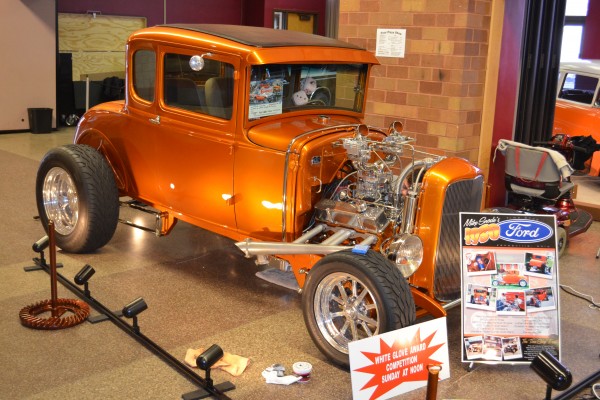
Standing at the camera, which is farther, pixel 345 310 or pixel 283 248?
pixel 283 248

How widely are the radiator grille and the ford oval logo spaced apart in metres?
0.36

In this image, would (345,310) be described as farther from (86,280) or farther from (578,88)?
(578,88)

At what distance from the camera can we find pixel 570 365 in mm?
4098

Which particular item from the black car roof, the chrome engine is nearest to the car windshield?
the black car roof

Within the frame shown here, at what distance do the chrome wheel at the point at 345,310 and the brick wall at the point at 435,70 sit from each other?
2777 mm

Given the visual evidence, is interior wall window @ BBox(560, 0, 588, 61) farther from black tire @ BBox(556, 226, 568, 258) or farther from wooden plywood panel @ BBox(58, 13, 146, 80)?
black tire @ BBox(556, 226, 568, 258)

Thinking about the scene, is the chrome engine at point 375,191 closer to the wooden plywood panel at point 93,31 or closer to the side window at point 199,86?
the side window at point 199,86

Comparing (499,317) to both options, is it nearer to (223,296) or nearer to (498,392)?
(498,392)

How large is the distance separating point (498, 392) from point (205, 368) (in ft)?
5.15

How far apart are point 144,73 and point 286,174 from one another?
1.60 meters

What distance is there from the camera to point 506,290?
3869 mm

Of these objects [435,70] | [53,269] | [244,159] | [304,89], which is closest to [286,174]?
[244,159]

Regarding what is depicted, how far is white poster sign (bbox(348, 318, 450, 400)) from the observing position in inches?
132

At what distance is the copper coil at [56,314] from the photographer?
168 inches
